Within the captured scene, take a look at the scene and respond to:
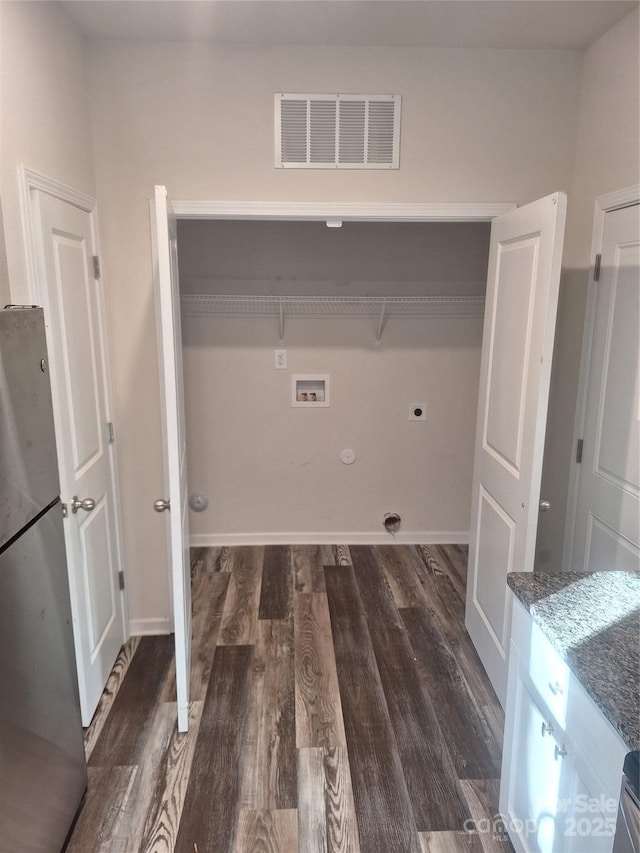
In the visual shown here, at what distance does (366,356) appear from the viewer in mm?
3527

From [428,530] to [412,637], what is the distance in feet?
3.73

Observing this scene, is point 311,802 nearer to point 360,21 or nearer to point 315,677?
point 315,677

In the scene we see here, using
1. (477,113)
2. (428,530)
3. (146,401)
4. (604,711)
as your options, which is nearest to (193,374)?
(146,401)

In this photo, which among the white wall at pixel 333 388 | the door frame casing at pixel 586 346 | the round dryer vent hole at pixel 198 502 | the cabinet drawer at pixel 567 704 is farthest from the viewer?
the round dryer vent hole at pixel 198 502

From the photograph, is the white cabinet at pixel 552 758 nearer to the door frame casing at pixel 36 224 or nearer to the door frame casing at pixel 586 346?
the door frame casing at pixel 586 346

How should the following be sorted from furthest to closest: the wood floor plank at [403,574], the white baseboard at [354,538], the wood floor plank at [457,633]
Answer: the white baseboard at [354,538] → the wood floor plank at [403,574] → the wood floor plank at [457,633]

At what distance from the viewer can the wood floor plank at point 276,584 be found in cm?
297

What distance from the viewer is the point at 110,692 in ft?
7.74

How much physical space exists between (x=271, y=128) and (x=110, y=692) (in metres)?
Result: 2.46

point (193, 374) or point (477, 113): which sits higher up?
point (477, 113)

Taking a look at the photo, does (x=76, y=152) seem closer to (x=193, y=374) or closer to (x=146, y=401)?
(x=146, y=401)

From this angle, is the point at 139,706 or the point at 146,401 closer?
the point at 139,706

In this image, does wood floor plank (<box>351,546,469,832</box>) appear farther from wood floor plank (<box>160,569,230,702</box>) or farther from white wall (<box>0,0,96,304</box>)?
white wall (<box>0,0,96,304</box>)

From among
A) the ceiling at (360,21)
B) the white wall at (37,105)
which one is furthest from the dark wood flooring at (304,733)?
the ceiling at (360,21)
